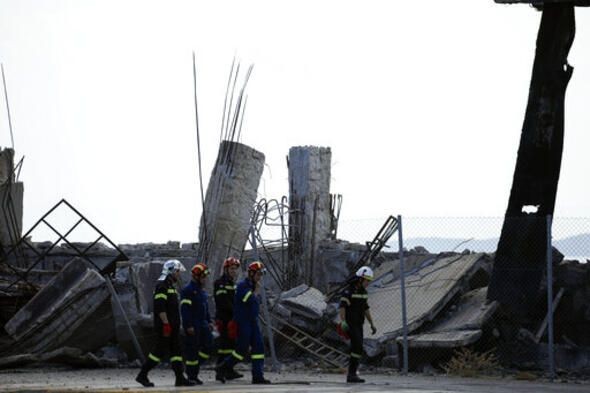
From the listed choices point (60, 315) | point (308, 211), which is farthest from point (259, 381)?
point (308, 211)

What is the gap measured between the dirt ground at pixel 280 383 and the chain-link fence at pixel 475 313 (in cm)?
114

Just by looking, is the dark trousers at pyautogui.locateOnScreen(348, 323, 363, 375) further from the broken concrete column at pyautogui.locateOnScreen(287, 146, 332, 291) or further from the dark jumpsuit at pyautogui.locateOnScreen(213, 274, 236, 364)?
the broken concrete column at pyautogui.locateOnScreen(287, 146, 332, 291)

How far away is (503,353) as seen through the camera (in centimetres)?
2378

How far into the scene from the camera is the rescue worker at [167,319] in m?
19.9

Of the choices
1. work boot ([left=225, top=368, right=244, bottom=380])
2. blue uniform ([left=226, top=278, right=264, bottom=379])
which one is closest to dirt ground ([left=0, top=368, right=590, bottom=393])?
work boot ([left=225, top=368, right=244, bottom=380])

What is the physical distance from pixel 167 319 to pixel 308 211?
35.0 ft

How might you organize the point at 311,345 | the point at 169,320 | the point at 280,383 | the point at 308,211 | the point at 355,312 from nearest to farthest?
the point at 169,320, the point at 280,383, the point at 355,312, the point at 311,345, the point at 308,211

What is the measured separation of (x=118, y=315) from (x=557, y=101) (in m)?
8.40

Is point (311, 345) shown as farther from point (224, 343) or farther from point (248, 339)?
point (248, 339)

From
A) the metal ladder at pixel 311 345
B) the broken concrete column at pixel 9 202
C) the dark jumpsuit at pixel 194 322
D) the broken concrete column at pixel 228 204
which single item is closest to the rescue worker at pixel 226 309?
the dark jumpsuit at pixel 194 322

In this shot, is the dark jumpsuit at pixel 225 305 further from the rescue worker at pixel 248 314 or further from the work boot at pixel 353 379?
the work boot at pixel 353 379

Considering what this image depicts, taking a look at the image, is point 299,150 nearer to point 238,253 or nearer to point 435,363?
point 238,253

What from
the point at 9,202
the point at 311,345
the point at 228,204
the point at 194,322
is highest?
the point at 9,202

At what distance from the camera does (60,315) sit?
25.9 meters
